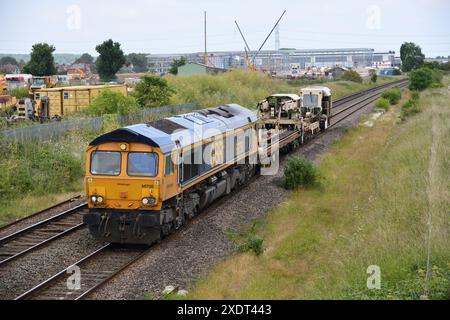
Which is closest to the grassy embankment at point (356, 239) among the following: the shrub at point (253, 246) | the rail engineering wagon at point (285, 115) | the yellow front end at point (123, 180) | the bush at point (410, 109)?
the shrub at point (253, 246)

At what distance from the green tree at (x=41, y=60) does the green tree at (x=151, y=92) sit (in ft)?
119

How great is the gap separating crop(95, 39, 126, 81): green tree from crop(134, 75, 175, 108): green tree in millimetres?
36189

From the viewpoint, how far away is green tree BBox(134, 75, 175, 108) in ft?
133

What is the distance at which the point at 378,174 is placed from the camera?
81.3 feet

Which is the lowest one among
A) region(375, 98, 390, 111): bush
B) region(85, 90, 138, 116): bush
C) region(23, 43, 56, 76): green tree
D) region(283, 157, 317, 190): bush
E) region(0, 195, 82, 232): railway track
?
region(0, 195, 82, 232): railway track

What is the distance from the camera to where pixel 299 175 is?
24.0 meters

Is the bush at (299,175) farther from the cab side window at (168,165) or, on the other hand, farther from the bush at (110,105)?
the bush at (110,105)

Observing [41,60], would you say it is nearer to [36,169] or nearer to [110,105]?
[110,105]

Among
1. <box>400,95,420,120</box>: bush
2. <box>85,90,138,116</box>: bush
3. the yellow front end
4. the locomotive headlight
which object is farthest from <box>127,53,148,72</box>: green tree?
the locomotive headlight

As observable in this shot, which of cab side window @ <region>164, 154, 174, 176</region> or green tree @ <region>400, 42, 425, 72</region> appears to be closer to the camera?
cab side window @ <region>164, 154, 174, 176</region>

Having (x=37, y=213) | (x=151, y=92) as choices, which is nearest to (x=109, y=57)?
(x=151, y=92)

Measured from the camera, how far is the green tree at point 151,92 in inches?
1594

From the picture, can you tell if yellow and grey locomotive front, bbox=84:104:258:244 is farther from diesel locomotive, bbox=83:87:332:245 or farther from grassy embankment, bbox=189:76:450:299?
grassy embankment, bbox=189:76:450:299
